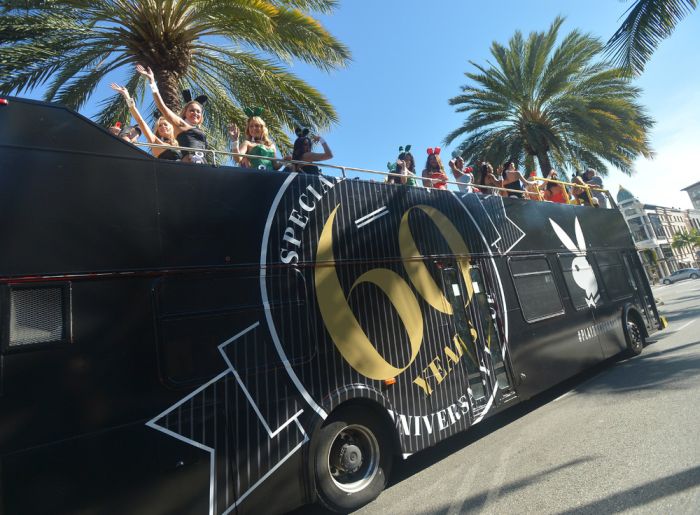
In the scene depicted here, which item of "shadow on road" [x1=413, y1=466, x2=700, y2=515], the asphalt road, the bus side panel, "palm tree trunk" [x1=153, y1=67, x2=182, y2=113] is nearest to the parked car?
the asphalt road

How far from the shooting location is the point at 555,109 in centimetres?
1501

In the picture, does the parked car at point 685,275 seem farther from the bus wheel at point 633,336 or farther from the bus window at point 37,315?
the bus window at point 37,315

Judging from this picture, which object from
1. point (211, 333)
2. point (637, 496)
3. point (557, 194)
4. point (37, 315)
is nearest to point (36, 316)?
Result: point (37, 315)

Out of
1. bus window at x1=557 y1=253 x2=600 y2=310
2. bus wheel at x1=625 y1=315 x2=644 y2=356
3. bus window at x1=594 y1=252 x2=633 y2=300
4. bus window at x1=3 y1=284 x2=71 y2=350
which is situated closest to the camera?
bus window at x1=3 y1=284 x2=71 y2=350

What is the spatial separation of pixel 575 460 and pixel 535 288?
3.16 meters

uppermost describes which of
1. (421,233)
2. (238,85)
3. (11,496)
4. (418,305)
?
(238,85)

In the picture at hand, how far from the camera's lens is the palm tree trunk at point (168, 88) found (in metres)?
7.64

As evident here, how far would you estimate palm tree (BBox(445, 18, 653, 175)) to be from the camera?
14305mm

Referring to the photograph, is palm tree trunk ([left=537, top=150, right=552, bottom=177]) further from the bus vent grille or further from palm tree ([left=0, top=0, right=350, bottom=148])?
the bus vent grille

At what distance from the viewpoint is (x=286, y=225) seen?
404 cm

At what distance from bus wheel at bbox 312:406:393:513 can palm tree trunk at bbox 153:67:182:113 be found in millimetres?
6507

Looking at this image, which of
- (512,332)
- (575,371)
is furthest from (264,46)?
(575,371)

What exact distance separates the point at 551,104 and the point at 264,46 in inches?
448

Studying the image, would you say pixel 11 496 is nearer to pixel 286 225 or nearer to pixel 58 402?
pixel 58 402
